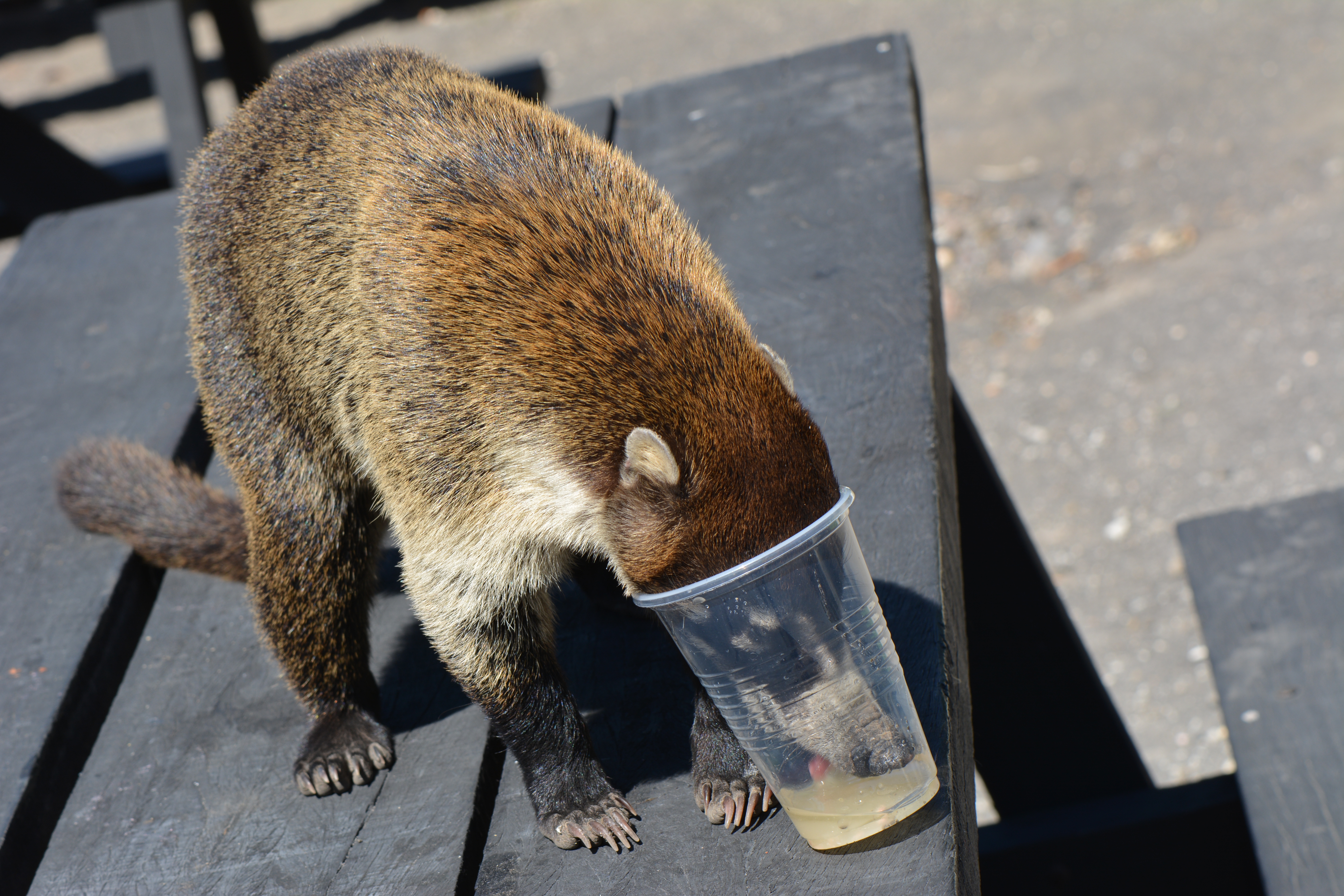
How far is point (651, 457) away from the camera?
1.46 metres

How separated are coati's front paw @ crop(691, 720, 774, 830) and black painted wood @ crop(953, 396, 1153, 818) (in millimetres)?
1352

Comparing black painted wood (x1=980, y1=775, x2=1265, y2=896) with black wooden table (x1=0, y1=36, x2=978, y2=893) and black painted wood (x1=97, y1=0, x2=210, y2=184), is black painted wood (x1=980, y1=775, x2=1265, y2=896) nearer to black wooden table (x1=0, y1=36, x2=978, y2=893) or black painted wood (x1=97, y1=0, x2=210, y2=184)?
black wooden table (x1=0, y1=36, x2=978, y2=893)

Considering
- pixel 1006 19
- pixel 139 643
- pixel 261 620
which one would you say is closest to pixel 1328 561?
pixel 261 620

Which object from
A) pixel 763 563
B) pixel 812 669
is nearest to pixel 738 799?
pixel 812 669

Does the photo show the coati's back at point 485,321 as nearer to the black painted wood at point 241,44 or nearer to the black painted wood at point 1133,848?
the black painted wood at point 1133,848

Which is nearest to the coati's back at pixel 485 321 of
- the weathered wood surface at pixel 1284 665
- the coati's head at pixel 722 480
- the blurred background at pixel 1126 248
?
the coati's head at pixel 722 480

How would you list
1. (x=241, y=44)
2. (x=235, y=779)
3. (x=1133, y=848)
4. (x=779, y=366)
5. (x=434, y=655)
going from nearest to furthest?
(x=779, y=366), (x=235, y=779), (x=434, y=655), (x=1133, y=848), (x=241, y=44)

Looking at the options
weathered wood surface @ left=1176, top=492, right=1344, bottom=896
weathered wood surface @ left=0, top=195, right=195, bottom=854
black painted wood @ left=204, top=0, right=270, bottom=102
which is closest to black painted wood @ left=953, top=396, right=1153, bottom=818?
weathered wood surface @ left=1176, top=492, right=1344, bottom=896

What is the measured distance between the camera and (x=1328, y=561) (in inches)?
101

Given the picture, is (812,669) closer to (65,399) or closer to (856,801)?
(856,801)

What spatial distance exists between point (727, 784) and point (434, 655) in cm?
70

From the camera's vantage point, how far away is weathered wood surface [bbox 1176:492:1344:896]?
215cm

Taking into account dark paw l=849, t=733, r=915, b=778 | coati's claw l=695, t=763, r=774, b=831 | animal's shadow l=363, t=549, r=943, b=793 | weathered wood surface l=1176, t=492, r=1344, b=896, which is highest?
dark paw l=849, t=733, r=915, b=778

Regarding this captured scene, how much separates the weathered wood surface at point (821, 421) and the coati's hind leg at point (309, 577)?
0.34 m
